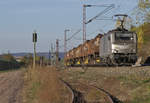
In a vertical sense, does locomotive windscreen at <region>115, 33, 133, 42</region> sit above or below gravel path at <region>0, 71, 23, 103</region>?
above

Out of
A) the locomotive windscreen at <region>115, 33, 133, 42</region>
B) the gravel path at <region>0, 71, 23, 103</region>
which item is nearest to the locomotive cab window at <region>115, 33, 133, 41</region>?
the locomotive windscreen at <region>115, 33, 133, 42</region>

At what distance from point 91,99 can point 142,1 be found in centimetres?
2798

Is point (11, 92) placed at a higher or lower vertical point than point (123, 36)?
lower

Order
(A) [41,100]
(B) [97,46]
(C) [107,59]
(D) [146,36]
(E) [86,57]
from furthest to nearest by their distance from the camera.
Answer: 1. (D) [146,36]
2. (E) [86,57]
3. (B) [97,46]
4. (C) [107,59]
5. (A) [41,100]

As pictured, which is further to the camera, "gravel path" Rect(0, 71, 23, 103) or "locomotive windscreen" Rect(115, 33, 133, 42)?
"locomotive windscreen" Rect(115, 33, 133, 42)

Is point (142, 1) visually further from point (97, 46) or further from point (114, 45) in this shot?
point (114, 45)

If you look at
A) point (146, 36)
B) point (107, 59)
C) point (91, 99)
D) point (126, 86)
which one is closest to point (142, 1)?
point (107, 59)

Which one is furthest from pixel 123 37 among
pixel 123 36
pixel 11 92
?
pixel 11 92

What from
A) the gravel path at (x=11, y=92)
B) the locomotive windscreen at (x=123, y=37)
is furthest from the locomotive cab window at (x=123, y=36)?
the gravel path at (x=11, y=92)

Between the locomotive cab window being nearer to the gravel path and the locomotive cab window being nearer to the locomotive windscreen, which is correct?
the locomotive windscreen

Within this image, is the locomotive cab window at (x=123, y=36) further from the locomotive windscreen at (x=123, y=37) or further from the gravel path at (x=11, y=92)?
the gravel path at (x=11, y=92)

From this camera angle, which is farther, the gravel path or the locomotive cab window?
the locomotive cab window

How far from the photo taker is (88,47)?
36.7m

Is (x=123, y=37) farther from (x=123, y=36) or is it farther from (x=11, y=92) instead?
(x=11, y=92)
